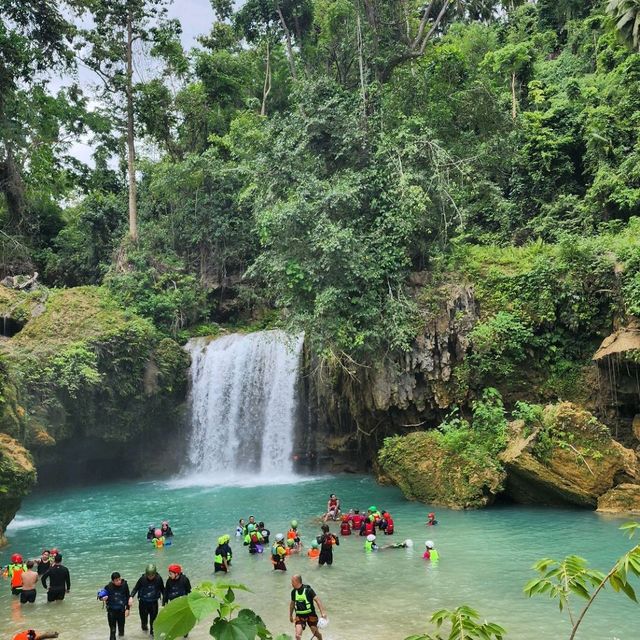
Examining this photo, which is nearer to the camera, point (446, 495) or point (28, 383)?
point (446, 495)

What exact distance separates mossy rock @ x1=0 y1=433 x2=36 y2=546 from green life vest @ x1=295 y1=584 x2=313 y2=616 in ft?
33.9

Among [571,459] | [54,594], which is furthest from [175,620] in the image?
[571,459]

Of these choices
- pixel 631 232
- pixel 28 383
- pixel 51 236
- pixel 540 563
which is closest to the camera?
pixel 540 563

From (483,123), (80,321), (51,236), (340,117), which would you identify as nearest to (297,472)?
(80,321)

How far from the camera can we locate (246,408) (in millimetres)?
28031

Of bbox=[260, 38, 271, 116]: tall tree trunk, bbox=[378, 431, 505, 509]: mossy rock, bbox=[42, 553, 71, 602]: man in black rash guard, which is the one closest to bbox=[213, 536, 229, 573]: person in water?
bbox=[42, 553, 71, 602]: man in black rash guard

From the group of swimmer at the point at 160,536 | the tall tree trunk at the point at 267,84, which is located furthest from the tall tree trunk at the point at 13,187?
the tall tree trunk at the point at 267,84

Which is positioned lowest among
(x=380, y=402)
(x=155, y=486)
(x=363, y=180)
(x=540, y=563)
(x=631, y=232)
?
(x=155, y=486)

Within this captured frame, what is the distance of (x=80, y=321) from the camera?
2672cm

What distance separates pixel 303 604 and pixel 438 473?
440 inches

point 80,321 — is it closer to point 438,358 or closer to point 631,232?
point 438,358

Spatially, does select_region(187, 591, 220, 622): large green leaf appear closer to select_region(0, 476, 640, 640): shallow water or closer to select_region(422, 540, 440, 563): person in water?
select_region(0, 476, 640, 640): shallow water

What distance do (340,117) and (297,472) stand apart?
51.3 ft

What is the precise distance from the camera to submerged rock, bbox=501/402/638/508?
56.8 ft
